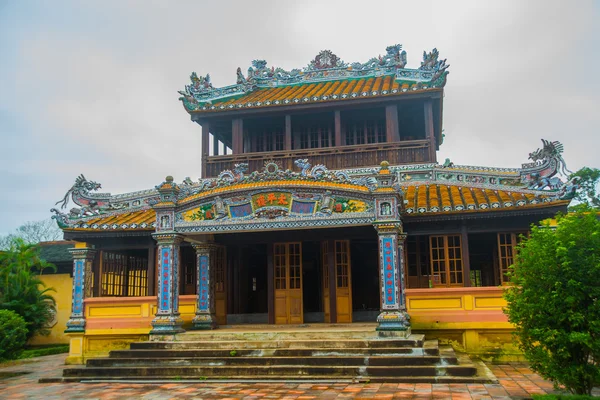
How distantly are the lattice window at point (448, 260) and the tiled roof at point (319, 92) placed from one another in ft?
16.6

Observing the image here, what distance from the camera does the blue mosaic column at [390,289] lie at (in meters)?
11.5

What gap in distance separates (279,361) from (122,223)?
20.5ft

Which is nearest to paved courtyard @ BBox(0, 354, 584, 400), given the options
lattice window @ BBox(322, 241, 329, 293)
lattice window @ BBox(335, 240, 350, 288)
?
lattice window @ BBox(335, 240, 350, 288)

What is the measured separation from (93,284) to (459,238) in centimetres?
983

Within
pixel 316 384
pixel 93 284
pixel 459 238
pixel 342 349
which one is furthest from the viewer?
pixel 93 284

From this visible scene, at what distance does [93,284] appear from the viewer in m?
15.7

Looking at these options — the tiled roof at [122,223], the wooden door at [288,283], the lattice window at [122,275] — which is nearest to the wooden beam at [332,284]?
Result: the wooden door at [288,283]

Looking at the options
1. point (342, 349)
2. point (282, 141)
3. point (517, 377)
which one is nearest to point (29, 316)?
point (282, 141)

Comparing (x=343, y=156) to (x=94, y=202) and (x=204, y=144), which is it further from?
(x=94, y=202)

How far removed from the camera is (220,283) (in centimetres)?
1563

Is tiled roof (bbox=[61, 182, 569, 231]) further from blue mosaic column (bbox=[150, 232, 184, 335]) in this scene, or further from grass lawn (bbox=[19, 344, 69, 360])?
grass lawn (bbox=[19, 344, 69, 360])

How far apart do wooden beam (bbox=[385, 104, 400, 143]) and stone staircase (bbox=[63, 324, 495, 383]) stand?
7041 mm

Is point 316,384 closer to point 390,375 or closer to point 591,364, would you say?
point 390,375

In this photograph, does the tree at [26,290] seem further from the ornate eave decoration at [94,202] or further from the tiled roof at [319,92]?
the tiled roof at [319,92]
